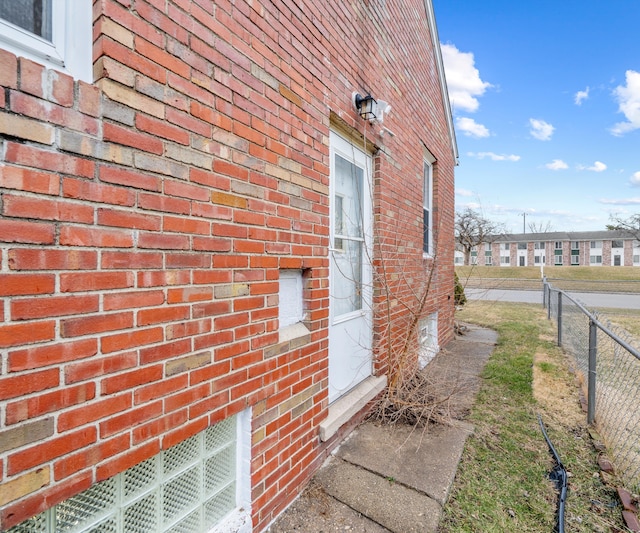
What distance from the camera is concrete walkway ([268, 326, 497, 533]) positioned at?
2.11 metres

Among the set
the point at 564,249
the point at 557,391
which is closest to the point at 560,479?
the point at 557,391

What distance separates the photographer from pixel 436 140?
607 cm

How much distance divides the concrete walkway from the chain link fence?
1.25 metres

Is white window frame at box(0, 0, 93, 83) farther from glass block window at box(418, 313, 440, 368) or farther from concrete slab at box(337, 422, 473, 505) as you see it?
glass block window at box(418, 313, 440, 368)

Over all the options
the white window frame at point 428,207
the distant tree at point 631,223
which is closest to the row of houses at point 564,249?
the distant tree at point 631,223

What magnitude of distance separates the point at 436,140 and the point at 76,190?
6169 millimetres

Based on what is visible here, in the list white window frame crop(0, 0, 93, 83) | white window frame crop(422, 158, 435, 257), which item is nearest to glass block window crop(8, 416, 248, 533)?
white window frame crop(0, 0, 93, 83)

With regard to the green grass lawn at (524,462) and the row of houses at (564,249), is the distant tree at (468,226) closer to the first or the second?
the row of houses at (564,249)

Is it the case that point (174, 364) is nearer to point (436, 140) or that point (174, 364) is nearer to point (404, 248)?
point (404, 248)

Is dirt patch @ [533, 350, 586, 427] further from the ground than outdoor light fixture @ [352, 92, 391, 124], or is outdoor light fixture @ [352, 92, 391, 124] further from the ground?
outdoor light fixture @ [352, 92, 391, 124]

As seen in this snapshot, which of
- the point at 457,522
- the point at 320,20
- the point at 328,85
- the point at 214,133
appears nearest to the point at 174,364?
the point at 214,133

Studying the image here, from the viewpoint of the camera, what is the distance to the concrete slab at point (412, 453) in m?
2.47

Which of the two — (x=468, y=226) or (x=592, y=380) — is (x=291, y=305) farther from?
(x=468, y=226)

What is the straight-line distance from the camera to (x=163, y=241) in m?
1.47
